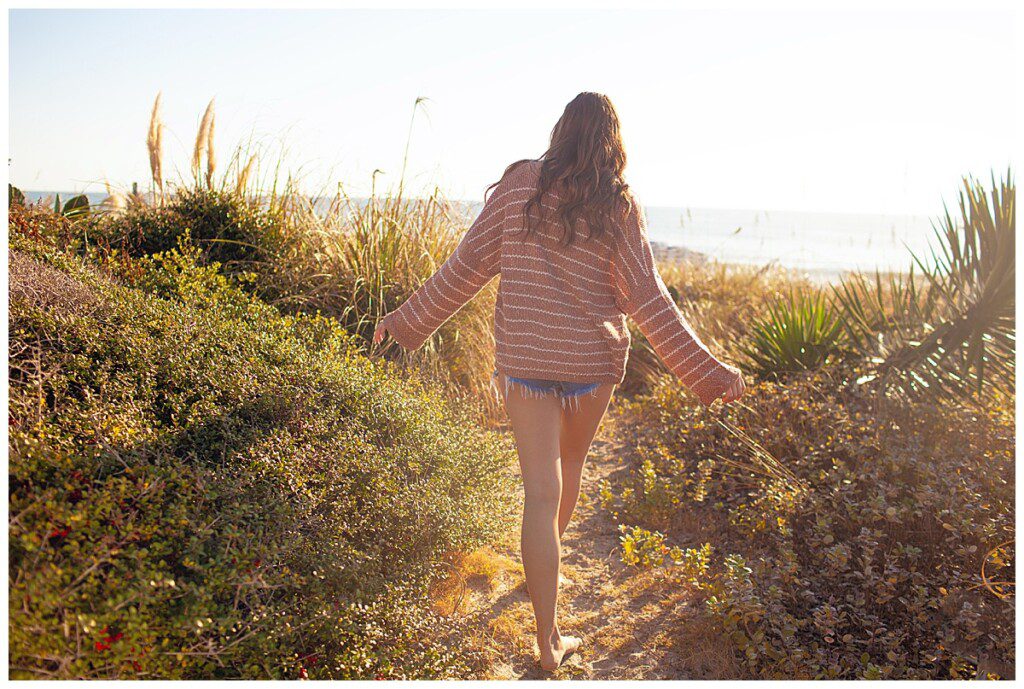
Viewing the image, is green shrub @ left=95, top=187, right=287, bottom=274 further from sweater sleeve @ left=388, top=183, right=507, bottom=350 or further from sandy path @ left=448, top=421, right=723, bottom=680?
sandy path @ left=448, top=421, right=723, bottom=680

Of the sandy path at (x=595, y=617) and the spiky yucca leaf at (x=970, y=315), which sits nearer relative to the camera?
Answer: the sandy path at (x=595, y=617)

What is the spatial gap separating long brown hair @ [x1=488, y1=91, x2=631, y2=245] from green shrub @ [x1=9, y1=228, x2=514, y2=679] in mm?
1320

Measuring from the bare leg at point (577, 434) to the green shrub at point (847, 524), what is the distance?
0.82 metres

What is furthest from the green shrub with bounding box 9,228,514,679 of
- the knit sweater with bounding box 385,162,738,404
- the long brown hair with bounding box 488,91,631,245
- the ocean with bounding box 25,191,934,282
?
the ocean with bounding box 25,191,934,282

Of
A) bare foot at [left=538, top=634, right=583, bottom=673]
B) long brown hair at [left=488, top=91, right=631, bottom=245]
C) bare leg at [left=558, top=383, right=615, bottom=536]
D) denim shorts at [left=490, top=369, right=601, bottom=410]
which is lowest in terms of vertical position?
bare foot at [left=538, top=634, right=583, bottom=673]

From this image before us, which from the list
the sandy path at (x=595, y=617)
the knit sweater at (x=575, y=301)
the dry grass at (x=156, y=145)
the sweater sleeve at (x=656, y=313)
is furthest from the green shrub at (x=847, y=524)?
the dry grass at (x=156, y=145)

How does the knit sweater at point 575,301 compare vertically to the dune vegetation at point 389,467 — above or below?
above

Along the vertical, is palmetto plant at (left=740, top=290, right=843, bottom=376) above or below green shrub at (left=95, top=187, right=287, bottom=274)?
below

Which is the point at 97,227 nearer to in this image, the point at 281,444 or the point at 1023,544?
the point at 281,444

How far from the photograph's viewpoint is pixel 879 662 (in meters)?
3.01

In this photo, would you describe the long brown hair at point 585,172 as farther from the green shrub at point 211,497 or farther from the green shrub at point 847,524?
the green shrub at point 847,524

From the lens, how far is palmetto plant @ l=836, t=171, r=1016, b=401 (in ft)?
15.4

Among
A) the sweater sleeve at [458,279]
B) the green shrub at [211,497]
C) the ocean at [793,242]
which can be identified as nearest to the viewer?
A: the green shrub at [211,497]

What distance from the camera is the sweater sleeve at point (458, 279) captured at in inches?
121
